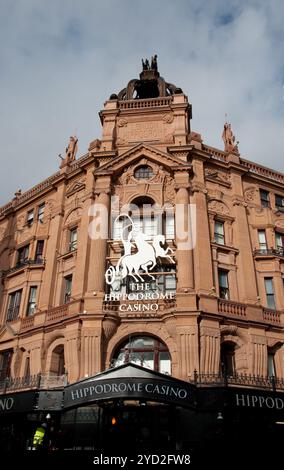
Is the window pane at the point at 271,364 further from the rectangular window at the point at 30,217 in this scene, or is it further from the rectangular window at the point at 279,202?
the rectangular window at the point at 30,217

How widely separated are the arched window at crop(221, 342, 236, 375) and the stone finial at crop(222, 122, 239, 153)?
1511 cm

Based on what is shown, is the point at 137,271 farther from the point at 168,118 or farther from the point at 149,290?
the point at 168,118

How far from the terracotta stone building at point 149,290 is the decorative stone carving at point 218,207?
0.53 feet

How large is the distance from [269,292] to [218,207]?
6517mm

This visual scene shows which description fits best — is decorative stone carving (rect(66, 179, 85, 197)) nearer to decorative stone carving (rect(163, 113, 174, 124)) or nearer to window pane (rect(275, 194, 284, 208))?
decorative stone carving (rect(163, 113, 174, 124))

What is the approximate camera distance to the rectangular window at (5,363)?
27844 mm

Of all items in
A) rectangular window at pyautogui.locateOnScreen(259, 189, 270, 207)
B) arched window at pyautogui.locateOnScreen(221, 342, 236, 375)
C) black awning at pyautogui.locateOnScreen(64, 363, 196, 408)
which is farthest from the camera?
rectangular window at pyautogui.locateOnScreen(259, 189, 270, 207)

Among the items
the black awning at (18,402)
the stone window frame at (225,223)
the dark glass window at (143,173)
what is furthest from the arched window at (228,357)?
the dark glass window at (143,173)

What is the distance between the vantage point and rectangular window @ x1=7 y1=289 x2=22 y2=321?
1177 inches

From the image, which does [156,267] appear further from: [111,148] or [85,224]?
[111,148]

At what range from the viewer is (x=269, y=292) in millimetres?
27312

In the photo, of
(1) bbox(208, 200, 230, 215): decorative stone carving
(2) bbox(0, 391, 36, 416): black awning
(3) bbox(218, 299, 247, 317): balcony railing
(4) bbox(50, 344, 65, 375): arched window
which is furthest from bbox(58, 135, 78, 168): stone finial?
(2) bbox(0, 391, 36, 416): black awning
